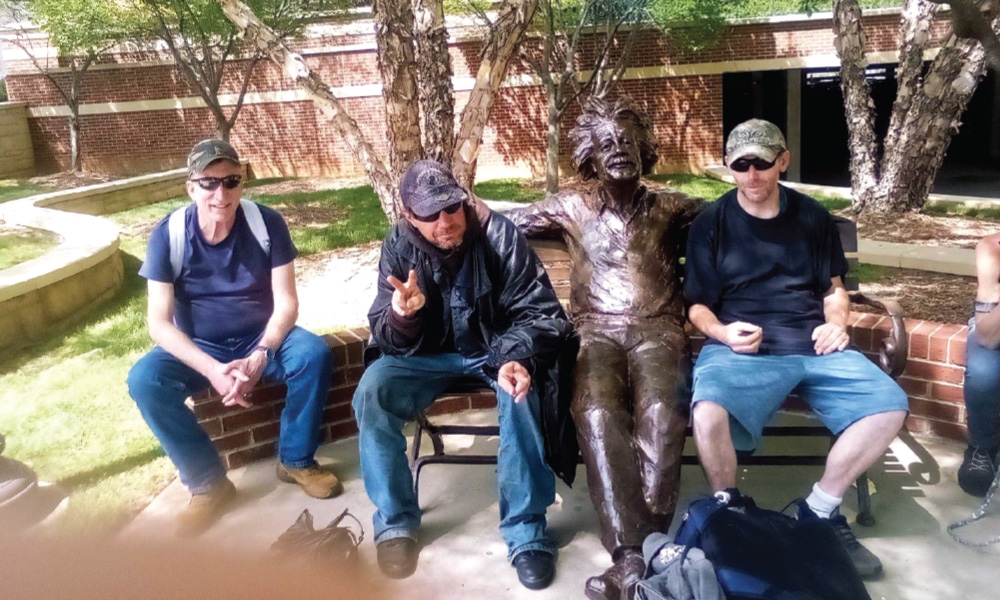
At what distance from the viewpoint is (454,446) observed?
3865 mm

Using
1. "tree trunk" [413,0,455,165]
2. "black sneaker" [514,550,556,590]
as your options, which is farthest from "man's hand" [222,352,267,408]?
"tree trunk" [413,0,455,165]

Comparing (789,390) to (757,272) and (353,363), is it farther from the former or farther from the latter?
(353,363)

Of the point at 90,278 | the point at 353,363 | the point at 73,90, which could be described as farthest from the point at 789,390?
the point at 73,90

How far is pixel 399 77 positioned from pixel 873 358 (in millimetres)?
2882

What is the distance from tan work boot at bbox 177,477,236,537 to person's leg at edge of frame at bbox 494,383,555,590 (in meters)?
1.18

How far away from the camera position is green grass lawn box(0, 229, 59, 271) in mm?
7727

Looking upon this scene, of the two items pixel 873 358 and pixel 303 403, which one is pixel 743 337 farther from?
pixel 303 403

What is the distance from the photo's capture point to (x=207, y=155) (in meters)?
3.31

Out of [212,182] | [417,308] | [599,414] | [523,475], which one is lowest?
[523,475]

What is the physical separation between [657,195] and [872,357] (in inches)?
48.2

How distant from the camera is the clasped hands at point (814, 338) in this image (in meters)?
2.97

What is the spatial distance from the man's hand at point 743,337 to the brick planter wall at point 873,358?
87 cm

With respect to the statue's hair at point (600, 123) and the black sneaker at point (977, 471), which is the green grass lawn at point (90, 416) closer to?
the statue's hair at point (600, 123)

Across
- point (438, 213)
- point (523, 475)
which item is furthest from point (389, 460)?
point (438, 213)
